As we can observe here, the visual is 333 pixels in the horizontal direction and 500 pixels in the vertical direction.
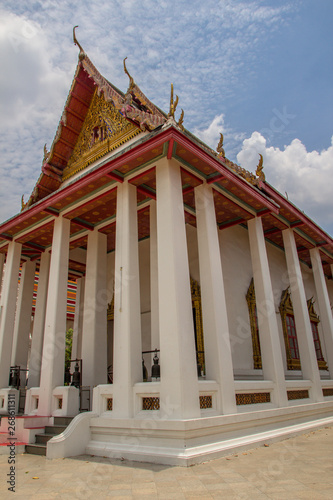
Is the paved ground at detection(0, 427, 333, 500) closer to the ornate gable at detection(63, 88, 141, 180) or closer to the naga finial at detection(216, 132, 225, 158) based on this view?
the naga finial at detection(216, 132, 225, 158)

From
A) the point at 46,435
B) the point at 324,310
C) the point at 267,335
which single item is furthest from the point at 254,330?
the point at 46,435

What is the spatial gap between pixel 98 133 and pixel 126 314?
13.4ft

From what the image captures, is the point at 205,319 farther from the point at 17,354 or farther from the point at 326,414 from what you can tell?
the point at 17,354

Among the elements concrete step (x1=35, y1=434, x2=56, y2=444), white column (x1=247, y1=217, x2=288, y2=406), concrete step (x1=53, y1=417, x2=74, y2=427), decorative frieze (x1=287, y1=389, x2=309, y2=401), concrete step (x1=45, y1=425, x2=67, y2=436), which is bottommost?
concrete step (x1=35, y1=434, x2=56, y2=444)

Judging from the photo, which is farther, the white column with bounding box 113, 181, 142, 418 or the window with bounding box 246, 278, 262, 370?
the window with bounding box 246, 278, 262, 370

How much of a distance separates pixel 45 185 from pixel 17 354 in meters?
3.98

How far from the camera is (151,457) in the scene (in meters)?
4.30

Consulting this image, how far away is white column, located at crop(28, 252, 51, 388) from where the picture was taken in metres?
8.60

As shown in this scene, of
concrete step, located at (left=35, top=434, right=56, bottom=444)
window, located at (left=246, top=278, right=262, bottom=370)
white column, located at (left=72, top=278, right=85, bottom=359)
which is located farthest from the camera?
white column, located at (left=72, top=278, right=85, bottom=359)

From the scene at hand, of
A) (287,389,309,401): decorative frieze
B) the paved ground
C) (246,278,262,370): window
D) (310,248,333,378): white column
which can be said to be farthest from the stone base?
(310,248,333,378): white column

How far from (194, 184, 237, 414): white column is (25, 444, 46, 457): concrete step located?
97.7 inches

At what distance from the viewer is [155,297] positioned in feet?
20.8

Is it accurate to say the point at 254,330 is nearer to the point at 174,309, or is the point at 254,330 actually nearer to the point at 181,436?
the point at 174,309

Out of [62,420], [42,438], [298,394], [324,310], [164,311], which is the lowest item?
[42,438]
